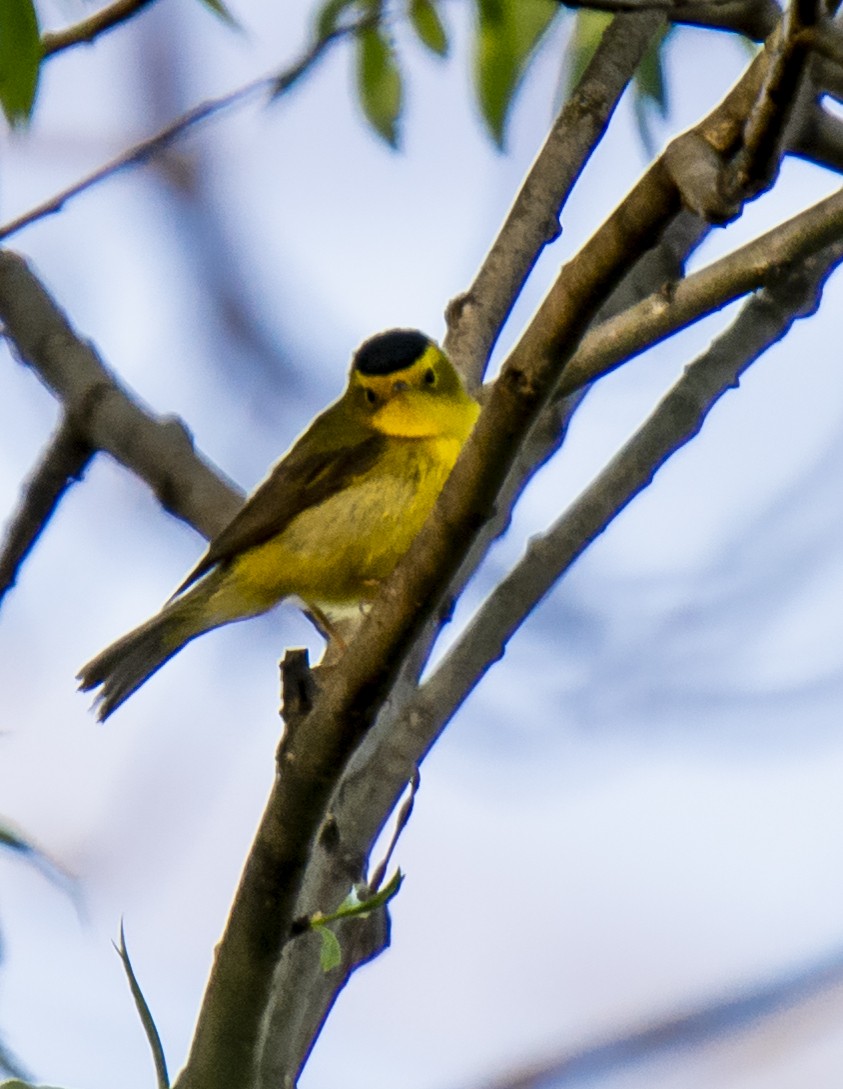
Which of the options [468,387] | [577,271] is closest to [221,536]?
[468,387]

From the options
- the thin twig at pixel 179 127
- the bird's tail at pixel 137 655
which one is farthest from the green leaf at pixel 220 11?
the bird's tail at pixel 137 655

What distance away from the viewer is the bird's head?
16.2 feet

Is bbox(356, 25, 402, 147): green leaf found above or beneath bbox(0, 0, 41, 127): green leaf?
above

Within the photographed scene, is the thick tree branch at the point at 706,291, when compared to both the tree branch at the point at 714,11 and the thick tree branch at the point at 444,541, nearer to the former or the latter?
the thick tree branch at the point at 444,541

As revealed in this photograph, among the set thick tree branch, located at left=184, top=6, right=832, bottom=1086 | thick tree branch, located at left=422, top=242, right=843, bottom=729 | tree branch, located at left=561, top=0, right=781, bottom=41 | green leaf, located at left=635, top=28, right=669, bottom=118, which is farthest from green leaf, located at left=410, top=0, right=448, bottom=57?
thick tree branch, located at left=184, top=6, right=832, bottom=1086

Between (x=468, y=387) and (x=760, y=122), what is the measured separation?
2564mm

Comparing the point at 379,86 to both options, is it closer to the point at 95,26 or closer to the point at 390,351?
the point at 95,26

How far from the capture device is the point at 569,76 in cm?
424

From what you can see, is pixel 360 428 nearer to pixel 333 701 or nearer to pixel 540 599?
pixel 540 599

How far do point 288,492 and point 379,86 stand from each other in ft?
4.64

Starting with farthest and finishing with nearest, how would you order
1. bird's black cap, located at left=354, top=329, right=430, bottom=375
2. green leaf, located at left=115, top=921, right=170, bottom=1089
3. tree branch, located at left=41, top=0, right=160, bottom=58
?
1. bird's black cap, located at left=354, top=329, right=430, bottom=375
2. tree branch, located at left=41, top=0, right=160, bottom=58
3. green leaf, located at left=115, top=921, right=170, bottom=1089

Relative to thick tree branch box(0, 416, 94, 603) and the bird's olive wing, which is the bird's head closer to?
the bird's olive wing

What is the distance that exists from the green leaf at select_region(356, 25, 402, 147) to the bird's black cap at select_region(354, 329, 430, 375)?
4.75ft

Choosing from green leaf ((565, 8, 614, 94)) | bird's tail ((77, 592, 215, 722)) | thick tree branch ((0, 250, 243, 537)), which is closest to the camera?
green leaf ((565, 8, 614, 94))
